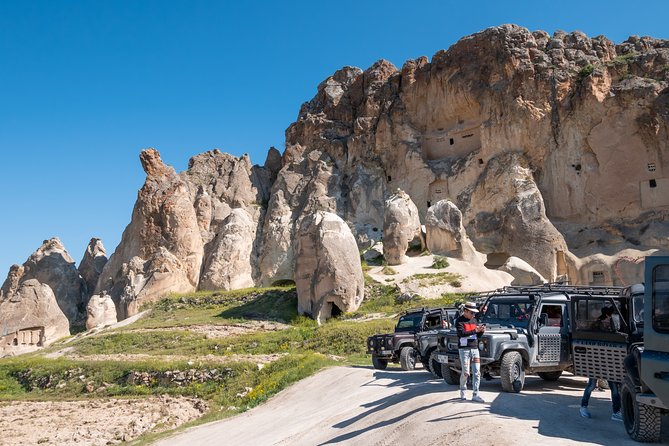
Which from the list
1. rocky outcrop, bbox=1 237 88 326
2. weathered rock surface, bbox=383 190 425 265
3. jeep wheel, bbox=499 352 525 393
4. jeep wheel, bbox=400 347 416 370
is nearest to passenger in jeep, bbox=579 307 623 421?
jeep wheel, bbox=499 352 525 393

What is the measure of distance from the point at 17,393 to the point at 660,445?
23630mm

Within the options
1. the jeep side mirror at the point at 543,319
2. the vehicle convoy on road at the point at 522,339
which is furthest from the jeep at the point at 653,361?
the jeep side mirror at the point at 543,319

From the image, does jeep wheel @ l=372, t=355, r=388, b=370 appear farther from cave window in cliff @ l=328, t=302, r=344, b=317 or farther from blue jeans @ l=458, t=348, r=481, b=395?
cave window in cliff @ l=328, t=302, r=344, b=317

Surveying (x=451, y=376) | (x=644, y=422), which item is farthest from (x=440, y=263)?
(x=644, y=422)

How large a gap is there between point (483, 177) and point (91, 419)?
3900cm

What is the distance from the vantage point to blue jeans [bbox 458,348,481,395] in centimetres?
936

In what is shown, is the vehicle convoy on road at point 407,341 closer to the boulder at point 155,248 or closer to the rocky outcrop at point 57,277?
the boulder at point 155,248

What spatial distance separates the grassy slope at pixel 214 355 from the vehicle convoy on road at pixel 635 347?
10.1 metres

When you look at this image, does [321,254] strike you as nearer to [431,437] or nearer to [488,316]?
[488,316]

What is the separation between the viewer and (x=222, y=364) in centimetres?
2134

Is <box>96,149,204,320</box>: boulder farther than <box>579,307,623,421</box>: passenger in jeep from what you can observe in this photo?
Yes

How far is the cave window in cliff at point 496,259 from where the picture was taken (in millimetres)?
44938

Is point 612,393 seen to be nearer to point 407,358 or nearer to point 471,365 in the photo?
point 471,365

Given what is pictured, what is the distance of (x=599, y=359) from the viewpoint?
8.52m
